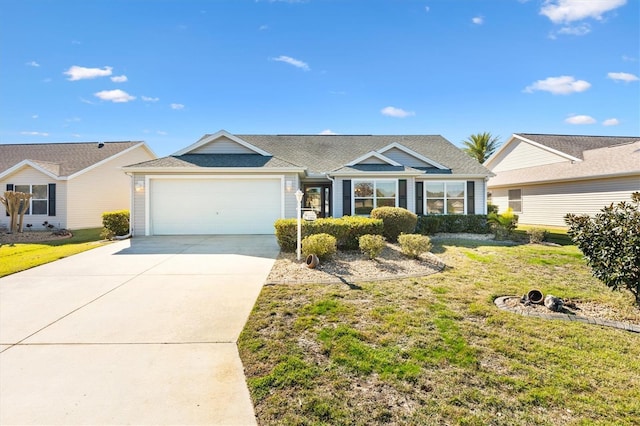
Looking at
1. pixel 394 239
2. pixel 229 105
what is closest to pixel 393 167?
pixel 394 239

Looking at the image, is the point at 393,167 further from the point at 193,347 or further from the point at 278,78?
the point at 193,347

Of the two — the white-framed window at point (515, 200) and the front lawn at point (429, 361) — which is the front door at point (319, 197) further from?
the white-framed window at point (515, 200)

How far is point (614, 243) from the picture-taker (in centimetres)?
503

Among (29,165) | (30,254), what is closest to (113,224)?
(30,254)

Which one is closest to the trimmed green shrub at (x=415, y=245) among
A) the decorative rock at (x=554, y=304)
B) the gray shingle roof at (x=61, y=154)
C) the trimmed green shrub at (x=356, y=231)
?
the trimmed green shrub at (x=356, y=231)

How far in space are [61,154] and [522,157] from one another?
98.0 ft

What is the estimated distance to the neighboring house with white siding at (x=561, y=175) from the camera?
14695 mm

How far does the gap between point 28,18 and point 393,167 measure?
50.5 feet

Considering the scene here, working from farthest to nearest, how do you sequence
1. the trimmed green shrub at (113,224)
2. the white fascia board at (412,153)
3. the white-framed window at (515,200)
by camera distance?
the white-framed window at (515,200) → the white fascia board at (412,153) → the trimmed green shrub at (113,224)

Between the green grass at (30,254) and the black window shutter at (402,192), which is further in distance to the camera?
the black window shutter at (402,192)

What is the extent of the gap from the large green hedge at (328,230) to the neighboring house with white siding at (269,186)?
4.00m

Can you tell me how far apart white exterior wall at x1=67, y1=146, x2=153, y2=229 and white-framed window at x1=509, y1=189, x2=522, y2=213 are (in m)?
23.9

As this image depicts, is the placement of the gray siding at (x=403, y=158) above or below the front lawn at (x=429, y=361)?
above

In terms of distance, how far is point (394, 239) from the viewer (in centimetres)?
1084
